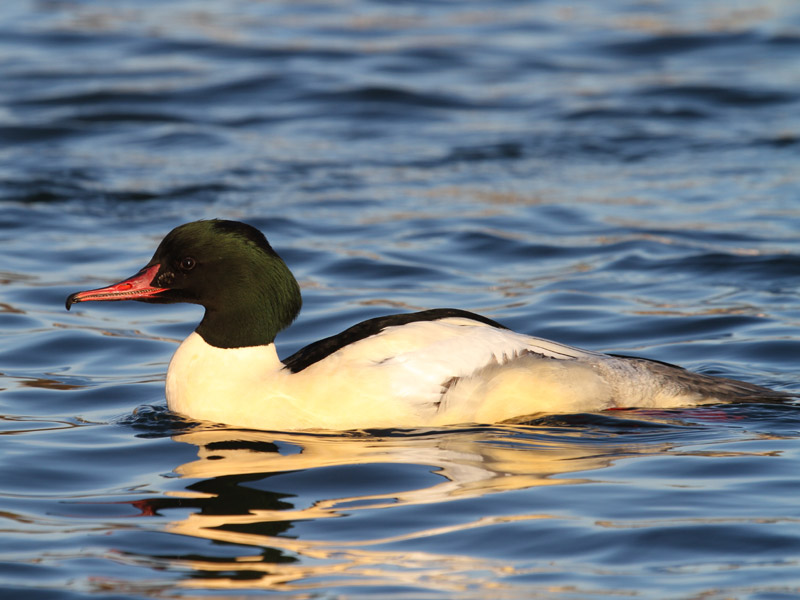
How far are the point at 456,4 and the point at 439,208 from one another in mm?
10786

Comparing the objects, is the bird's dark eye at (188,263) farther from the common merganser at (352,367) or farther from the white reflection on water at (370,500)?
the white reflection on water at (370,500)

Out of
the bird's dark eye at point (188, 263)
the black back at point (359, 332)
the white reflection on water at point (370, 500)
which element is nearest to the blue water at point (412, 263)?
the white reflection on water at point (370, 500)

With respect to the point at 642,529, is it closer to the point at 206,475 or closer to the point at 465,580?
the point at 465,580

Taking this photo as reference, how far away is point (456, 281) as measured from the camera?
34.8ft

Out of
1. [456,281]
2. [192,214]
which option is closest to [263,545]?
[456,281]

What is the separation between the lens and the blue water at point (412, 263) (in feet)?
16.9

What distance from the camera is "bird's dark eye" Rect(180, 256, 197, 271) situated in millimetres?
6937

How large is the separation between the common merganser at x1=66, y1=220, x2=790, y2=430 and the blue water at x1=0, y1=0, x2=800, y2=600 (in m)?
0.14

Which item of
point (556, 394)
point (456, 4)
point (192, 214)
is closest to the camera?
point (556, 394)

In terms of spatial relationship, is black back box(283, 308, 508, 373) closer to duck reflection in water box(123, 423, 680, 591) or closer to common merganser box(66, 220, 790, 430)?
common merganser box(66, 220, 790, 430)

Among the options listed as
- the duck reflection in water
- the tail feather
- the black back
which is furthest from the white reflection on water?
the tail feather

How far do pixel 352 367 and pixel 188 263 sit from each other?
1.12 meters

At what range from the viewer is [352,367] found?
21.5ft

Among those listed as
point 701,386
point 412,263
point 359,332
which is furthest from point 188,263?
point 412,263
